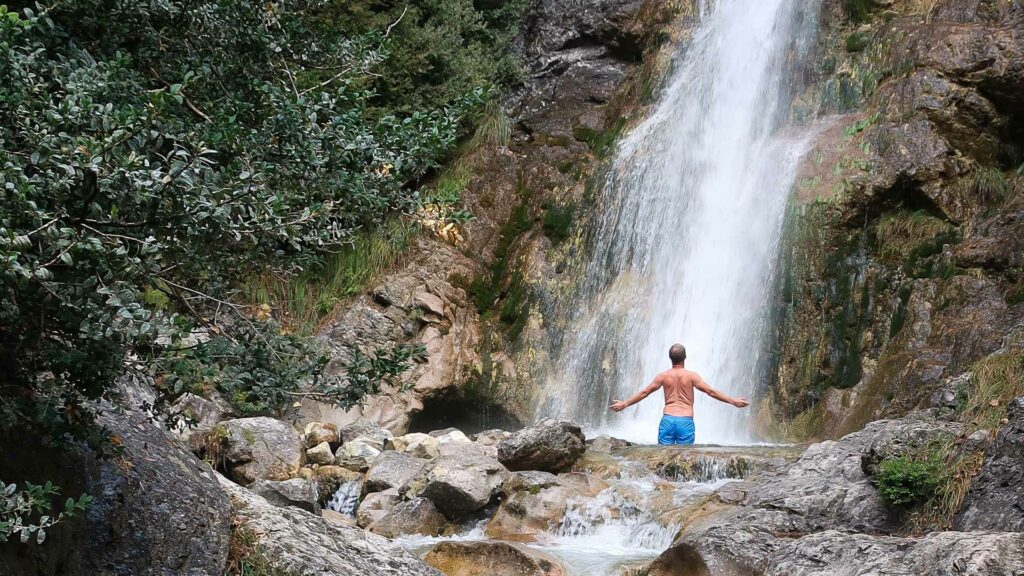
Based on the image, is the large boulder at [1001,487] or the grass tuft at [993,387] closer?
the large boulder at [1001,487]

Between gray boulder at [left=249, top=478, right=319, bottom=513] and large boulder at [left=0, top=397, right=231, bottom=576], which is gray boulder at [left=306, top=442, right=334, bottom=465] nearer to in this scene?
gray boulder at [left=249, top=478, right=319, bottom=513]

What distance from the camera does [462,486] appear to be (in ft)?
28.8

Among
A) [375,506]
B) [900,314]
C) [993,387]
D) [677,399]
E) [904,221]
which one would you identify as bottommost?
[375,506]

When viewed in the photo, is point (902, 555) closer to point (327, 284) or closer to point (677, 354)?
point (677, 354)

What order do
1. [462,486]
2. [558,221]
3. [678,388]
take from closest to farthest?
1. [462,486]
2. [678,388]
3. [558,221]

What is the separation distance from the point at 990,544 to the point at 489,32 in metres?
17.1

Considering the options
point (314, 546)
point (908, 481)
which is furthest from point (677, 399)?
point (314, 546)

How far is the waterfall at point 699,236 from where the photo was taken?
45.0 feet

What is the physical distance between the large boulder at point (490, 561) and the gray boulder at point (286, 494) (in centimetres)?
147

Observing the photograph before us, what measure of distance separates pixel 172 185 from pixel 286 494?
542 cm

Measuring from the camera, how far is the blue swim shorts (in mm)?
10561

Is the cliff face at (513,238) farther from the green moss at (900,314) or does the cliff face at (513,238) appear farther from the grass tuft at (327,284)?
the green moss at (900,314)

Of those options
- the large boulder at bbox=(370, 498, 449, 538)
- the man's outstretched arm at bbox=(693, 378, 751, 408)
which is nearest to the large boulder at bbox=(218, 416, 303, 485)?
the large boulder at bbox=(370, 498, 449, 538)

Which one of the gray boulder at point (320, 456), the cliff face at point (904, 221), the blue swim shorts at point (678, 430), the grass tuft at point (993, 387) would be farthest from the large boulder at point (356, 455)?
the grass tuft at point (993, 387)
